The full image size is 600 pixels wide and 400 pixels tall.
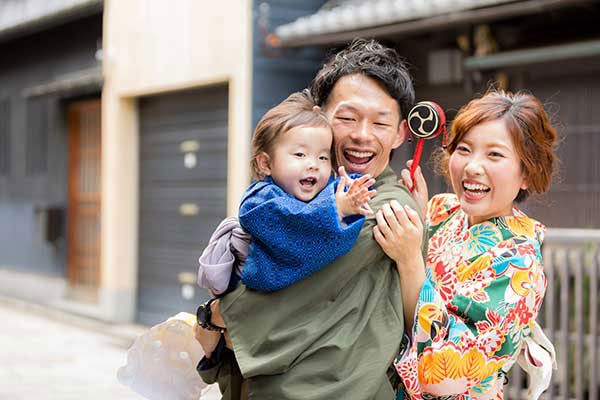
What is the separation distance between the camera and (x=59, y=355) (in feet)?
29.9

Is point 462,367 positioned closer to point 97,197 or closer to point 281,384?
point 281,384

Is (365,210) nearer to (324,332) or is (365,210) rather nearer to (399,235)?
(399,235)

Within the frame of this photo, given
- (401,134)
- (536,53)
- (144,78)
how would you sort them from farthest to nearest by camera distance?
1. (144,78)
2. (536,53)
3. (401,134)

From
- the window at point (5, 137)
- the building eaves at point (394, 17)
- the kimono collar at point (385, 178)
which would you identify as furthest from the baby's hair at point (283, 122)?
the window at point (5, 137)

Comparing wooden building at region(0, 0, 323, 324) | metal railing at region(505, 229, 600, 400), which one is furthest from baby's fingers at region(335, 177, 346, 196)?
wooden building at region(0, 0, 323, 324)

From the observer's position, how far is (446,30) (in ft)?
23.9

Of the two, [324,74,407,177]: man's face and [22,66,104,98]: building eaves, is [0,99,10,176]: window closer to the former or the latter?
[22,66,104,98]: building eaves

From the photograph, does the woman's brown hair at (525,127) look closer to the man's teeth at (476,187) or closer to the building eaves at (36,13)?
the man's teeth at (476,187)

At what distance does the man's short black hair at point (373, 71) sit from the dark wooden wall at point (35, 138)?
10010 millimetres

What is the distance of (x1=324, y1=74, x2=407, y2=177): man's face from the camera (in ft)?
7.52

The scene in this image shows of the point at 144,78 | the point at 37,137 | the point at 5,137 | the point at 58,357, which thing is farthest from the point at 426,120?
the point at 5,137

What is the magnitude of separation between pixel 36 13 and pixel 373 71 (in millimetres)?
11267

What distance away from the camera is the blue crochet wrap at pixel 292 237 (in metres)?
2.07

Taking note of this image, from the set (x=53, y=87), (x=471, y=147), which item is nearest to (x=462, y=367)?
(x=471, y=147)
